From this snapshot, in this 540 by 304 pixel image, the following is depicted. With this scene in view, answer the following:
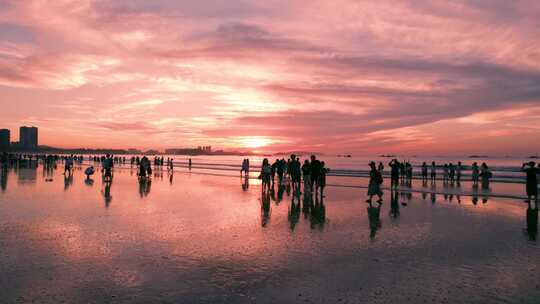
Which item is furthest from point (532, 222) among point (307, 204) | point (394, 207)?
point (307, 204)

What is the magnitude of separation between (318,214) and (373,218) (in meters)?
2.17

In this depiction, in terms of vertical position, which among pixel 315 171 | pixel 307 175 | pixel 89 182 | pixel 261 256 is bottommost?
pixel 261 256

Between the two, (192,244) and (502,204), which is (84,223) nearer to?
(192,244)

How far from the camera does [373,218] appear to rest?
1392 cm

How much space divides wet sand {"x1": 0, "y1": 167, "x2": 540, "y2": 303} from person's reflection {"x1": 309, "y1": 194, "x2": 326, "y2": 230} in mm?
83

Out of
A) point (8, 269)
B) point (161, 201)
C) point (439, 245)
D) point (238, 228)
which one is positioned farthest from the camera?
point (161, 201)

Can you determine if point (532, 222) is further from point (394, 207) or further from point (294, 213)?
point (294, 213)

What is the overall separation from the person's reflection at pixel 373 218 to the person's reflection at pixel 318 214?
164 centimetres

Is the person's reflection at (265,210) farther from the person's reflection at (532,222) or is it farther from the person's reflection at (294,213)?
the person's reflection at (532,222)

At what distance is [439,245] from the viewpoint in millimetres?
9625

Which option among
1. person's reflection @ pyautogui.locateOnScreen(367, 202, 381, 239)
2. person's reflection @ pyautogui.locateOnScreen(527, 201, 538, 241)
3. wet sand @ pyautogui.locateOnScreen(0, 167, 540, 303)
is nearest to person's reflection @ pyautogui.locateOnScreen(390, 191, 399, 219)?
wet sand @ pyautogui.locateOnScreen(0, 167, 540, 303)

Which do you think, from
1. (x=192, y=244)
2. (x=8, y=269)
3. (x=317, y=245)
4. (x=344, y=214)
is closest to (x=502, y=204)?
(x=344, y=214)

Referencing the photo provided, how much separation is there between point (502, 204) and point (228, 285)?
17843 millimetres

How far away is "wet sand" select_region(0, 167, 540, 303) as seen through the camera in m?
6.07
